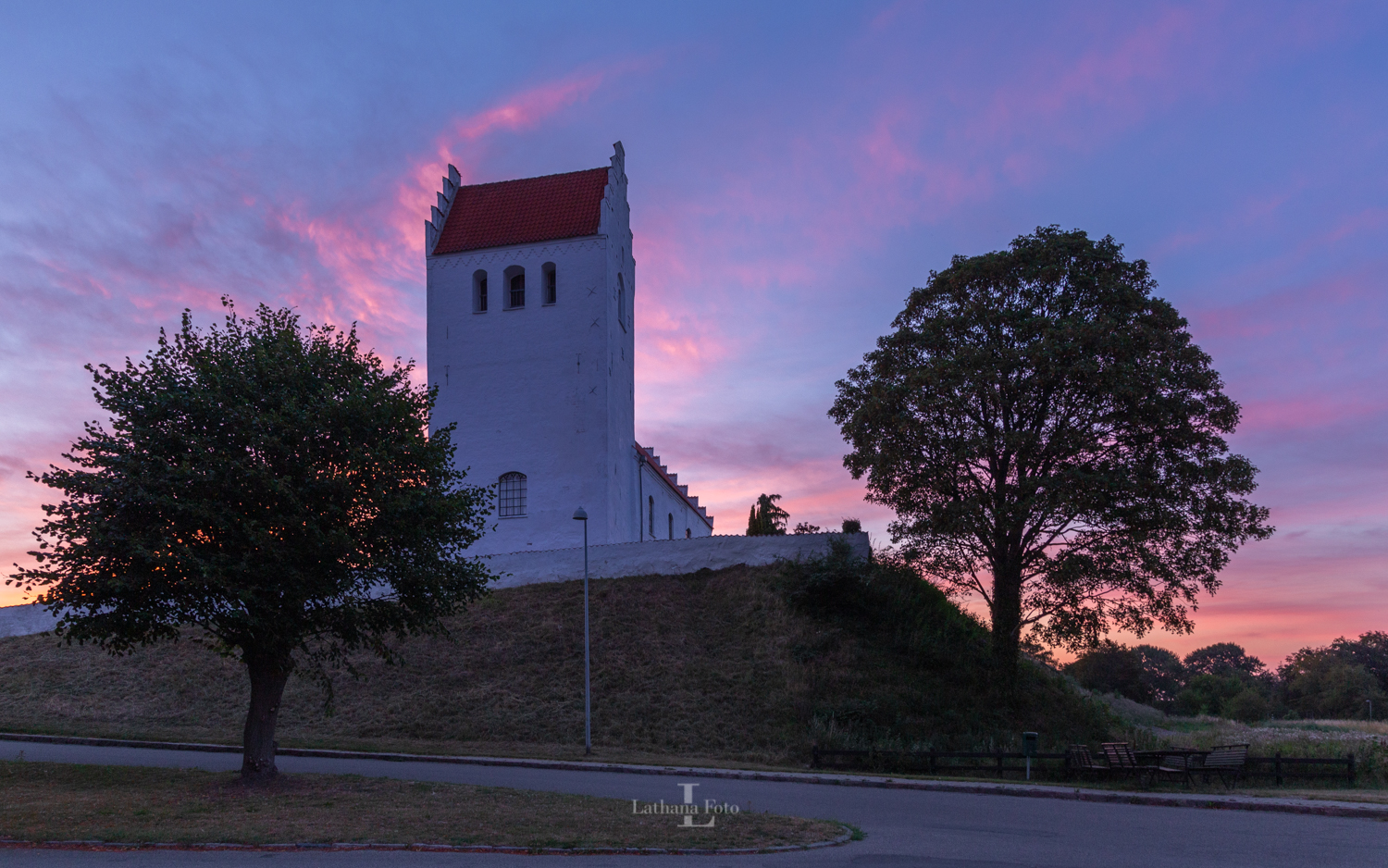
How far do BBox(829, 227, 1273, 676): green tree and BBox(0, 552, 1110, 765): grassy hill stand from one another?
316cm

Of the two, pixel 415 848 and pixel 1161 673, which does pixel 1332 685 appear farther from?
pixel 415 848

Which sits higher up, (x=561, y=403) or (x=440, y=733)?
(x=561, y=403)

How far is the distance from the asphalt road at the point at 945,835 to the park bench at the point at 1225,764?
14.8ft

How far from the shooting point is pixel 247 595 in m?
16.5

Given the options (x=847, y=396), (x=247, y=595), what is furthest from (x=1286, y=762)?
(x=247, y=595)

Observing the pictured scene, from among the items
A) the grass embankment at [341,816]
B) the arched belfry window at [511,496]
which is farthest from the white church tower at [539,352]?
the grass embankment at [341,816]

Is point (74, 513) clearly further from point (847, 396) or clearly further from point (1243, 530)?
point (1243, 530)

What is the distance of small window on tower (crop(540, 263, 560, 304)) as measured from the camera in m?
42.4

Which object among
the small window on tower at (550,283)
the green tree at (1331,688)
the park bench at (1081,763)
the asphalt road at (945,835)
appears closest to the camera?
the asphalt road at (945,835)

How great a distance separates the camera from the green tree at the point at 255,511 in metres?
16.9

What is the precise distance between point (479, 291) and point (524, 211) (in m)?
4.35

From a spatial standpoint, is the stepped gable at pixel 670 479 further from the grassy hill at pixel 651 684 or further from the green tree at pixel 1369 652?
the green tree at pixel 1369 652

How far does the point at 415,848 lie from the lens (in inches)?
451

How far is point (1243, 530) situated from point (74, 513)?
26.8m
